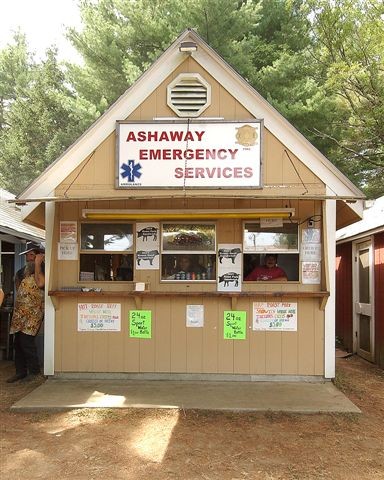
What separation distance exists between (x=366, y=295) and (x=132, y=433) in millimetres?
6410

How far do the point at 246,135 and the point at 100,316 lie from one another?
10.7 ft

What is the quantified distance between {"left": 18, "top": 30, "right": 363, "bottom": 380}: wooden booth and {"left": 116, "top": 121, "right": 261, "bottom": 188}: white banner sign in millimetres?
15

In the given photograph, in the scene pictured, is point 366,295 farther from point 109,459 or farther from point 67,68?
point 67,68

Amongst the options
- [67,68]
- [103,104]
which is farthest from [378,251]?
[67,68]

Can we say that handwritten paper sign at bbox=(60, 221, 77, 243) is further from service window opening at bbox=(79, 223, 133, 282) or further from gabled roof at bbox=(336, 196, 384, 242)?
gabled roof at bbox=(336, 196, 384, 242)

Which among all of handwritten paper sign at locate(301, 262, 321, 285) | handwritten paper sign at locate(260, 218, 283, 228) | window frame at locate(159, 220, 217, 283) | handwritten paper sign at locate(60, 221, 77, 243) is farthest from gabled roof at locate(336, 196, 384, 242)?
handwritten paper sign at locate(60, 221, 77, 243)

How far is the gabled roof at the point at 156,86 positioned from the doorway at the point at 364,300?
3089 millimetres

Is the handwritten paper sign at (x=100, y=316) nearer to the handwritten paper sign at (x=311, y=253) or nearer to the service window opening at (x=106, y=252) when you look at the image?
the service window opening at (x=106, y=252)

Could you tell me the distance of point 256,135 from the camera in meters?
6.64

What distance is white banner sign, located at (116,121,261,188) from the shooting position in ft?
21.5

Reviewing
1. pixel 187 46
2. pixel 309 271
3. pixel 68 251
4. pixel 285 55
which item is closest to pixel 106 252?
pixel 68 251

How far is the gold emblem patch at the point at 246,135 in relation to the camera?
6633mm

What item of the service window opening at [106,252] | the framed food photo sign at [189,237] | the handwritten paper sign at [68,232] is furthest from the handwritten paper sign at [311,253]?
the handwritten paper sign at [68,232]

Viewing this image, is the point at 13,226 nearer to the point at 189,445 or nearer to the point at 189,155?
the point at 189,155
